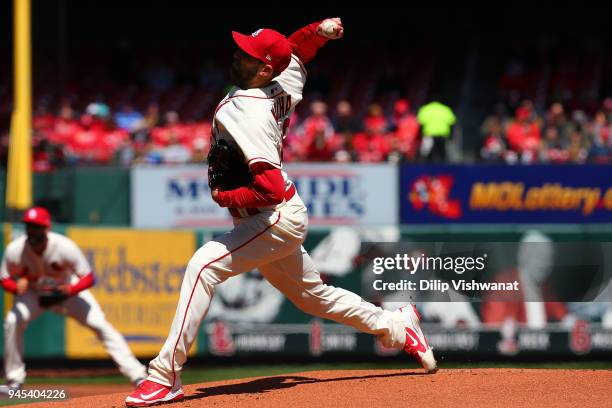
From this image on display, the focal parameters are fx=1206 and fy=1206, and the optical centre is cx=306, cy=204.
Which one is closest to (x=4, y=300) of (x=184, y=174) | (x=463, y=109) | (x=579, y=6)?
(x=184, y=174)

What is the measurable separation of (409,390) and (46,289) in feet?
15.9

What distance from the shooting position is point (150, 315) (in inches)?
483

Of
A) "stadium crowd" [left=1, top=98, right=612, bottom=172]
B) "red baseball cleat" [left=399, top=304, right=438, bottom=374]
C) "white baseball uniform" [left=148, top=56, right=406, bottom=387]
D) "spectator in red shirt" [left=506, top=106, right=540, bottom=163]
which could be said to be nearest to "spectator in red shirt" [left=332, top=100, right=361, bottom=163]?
"stadium crowd" [left=1, top=98, right=612, bottom=172]

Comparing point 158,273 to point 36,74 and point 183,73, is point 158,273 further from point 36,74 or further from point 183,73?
point 183,73

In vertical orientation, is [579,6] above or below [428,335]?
above

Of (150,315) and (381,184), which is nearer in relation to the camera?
(150,315)

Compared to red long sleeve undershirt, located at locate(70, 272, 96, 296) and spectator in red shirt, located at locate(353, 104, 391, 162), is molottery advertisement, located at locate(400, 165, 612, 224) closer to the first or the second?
spectator in red shirt, located at locate(353, 104, 391, 162)

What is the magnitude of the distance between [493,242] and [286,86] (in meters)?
5.57

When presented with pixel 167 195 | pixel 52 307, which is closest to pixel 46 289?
pixel 52 307

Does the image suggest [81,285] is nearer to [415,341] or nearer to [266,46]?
[415,341]

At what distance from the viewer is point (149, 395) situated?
20.6 ft

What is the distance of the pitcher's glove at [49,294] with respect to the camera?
34.5ft

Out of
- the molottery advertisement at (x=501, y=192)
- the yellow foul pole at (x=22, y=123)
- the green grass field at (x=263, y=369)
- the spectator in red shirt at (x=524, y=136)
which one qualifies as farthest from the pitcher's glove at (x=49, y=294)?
the spectator in red shirt at (x=524, y=136)

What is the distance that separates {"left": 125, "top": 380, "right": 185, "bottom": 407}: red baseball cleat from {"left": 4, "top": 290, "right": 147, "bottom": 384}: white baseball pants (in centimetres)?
389
